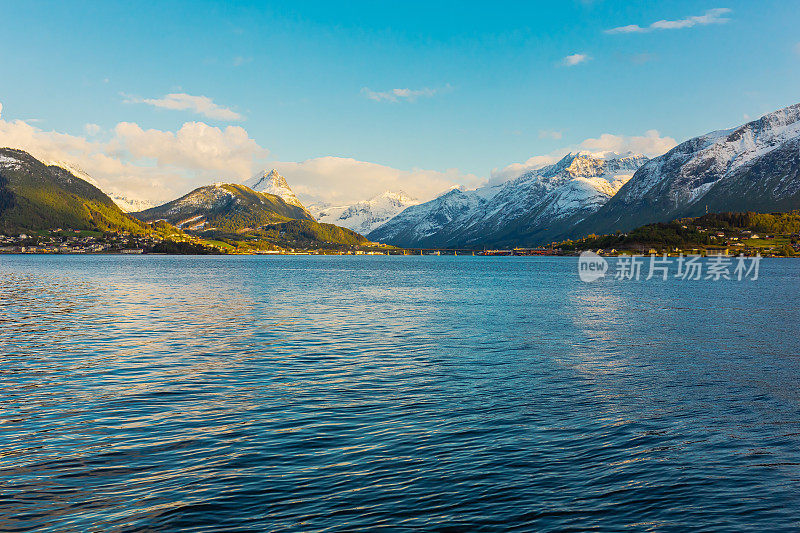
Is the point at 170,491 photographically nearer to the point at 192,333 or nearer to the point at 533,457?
the point at 533,457

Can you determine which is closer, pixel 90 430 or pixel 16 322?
pixel 90 430

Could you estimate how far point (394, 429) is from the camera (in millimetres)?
27469

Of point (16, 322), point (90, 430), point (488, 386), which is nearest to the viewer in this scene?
point (90, 430)

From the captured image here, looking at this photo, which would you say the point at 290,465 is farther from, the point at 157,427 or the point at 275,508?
the point at 157,427

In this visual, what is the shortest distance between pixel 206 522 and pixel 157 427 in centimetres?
1128

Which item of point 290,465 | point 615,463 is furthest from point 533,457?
point 290,465

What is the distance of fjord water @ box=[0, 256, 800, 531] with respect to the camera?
62.7ft

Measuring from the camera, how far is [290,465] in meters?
22.7

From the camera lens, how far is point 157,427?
2758 cm

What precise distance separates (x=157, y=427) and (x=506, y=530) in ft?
60.1

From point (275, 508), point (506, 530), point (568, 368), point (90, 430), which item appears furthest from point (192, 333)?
point (506, 530)

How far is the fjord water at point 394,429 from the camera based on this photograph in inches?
753

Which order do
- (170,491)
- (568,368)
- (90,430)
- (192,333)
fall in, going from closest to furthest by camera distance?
(170,491) < (90,430) < (568,368) < (192,333)

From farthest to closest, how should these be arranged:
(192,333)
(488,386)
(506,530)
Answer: (192,333), (488,386), (506,530)
